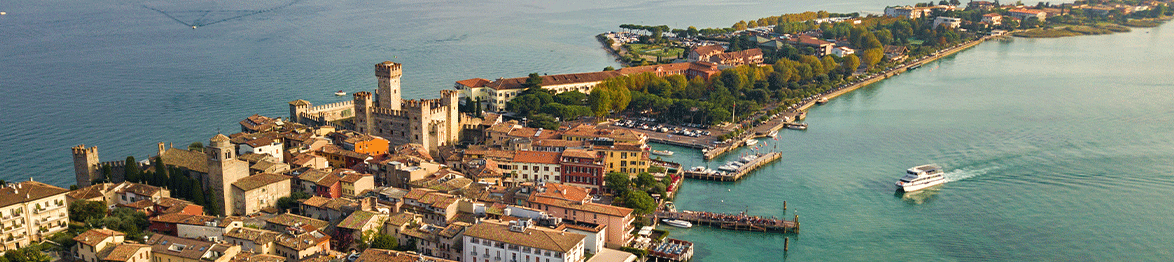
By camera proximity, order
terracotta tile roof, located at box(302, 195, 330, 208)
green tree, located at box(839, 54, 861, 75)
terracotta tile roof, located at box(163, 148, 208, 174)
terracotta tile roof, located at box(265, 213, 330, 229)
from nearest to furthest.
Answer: terracotta tile roof, located at box(265, 213, 330, 229) < terracotta tile roof, located at box(302, 195, 330, 208) < terracotta tile roof, located at box(163, 148, 208, 174) < green tree, located at box(839, 54, 861, 75)

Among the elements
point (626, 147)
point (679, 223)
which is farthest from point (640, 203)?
point (626, 147)

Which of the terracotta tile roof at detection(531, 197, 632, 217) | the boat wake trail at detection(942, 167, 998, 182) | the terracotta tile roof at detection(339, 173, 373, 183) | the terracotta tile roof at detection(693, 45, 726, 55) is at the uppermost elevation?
the terracotta tile roof at detection(693, 45, 726, 55)

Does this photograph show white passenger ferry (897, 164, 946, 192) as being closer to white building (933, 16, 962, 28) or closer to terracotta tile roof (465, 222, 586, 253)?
terracotta tile roof (465, 222, 586, 253)

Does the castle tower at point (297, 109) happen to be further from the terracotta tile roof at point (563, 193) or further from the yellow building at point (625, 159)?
the terracotta tile roof at point (563, 193)

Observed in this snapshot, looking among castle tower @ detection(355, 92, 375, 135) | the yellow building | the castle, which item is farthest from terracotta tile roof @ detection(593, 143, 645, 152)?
castle tower @ detection(355, 92, 375, 135)

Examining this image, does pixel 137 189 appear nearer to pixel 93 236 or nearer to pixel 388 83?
pixel 93 236

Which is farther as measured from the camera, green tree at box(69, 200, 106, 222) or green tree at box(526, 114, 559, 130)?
green tree at box(526, 114, 559, 130)

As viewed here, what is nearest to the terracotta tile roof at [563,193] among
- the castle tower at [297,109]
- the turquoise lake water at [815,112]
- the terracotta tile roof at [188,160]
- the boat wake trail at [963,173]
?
the turquoise lake water at [815,112]
